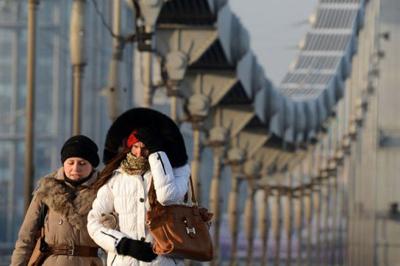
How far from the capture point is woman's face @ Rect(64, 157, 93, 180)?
9930mm

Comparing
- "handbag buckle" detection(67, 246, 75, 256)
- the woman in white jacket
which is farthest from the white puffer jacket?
"handbag buckle" detection(67, 246, 75, 256)

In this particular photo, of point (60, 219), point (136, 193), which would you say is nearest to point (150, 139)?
point (136, 193)

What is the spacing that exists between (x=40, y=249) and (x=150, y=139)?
3.85 ft

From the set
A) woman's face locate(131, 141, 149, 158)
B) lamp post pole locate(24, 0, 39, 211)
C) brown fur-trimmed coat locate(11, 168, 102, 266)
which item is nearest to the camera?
woman's face locate(131, 141, 149, 158)

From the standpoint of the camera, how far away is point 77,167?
32.6 feet

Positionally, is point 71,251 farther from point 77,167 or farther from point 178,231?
point 178,231

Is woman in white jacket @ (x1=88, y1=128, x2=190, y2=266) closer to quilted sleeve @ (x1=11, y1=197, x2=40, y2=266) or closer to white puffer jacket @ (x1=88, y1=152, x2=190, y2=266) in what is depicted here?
white puffer jacket @ (x1=88, y1=152, x2=190, y2=266)

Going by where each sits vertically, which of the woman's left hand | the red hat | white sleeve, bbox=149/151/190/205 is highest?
the red hat

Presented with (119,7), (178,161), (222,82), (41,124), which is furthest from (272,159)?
(178,161)

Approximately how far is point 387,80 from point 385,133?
2113 mm

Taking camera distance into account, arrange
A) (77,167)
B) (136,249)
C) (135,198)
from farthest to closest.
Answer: (77,167) < (135,198) < (136,249)

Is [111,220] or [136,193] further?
[111,220]

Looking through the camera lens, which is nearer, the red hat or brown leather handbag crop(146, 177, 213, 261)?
brown leather handbag crop(146, 177, 213, 261)

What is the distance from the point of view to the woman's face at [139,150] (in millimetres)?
9156
